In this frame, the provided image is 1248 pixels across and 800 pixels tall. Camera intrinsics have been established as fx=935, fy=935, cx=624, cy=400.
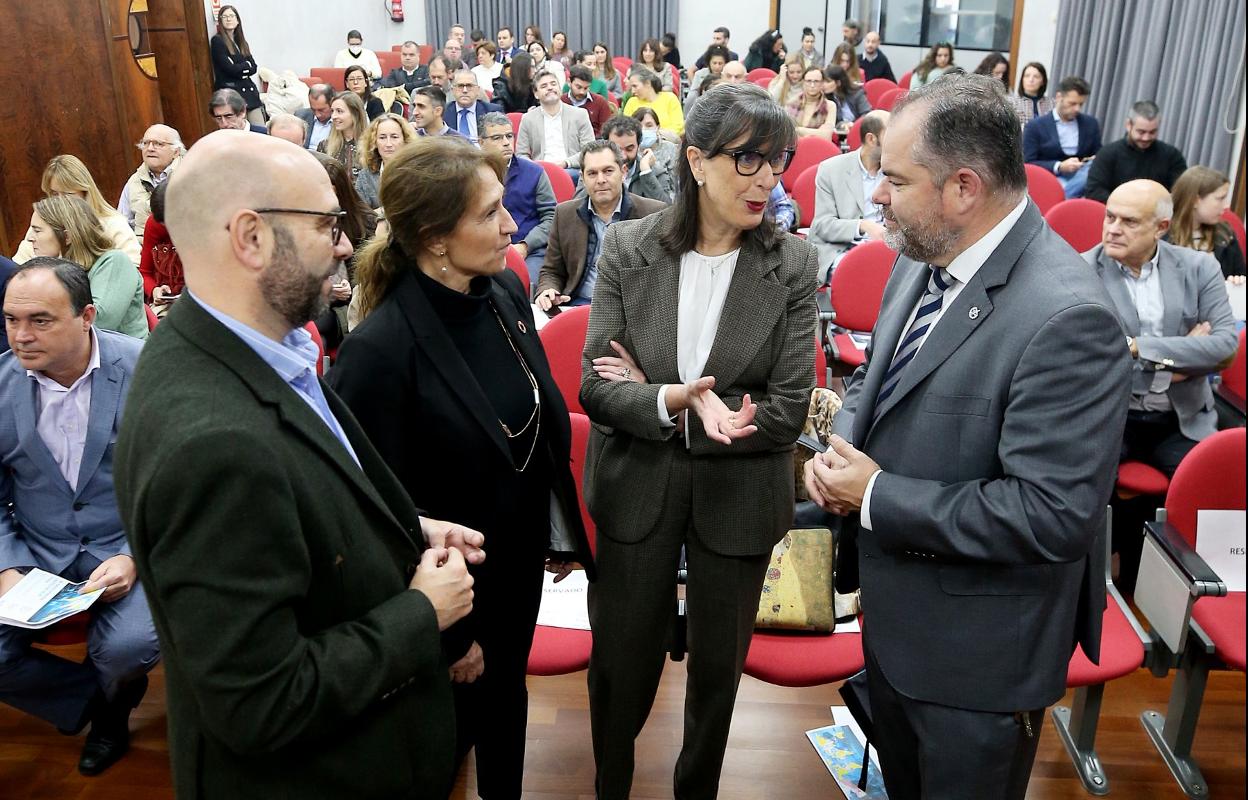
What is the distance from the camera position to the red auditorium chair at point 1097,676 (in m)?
2.30

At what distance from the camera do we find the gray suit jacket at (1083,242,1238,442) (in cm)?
330

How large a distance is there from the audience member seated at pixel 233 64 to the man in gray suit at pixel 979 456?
9548 mm

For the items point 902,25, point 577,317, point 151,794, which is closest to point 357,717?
point 151,794

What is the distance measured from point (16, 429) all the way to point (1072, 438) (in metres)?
2.62

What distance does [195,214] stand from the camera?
3.93ft

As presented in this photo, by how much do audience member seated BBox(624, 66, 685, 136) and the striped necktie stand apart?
7.27 meters

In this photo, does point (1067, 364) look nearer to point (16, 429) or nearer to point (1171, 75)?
point (16, 429)

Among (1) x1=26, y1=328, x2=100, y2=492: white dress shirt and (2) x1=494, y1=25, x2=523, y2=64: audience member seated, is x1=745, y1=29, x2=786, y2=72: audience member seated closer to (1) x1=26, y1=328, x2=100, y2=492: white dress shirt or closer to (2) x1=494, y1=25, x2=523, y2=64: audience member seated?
(2) x1=494, y1=25, x2=523, y2=64: audience member seated

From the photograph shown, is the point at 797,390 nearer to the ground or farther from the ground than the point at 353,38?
nearer to the ground

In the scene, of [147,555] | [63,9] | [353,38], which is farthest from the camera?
[353,38]

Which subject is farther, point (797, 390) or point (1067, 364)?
point (797, 390)

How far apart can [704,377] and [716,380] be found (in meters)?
0.08

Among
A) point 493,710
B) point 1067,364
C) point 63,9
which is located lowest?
point 493,710

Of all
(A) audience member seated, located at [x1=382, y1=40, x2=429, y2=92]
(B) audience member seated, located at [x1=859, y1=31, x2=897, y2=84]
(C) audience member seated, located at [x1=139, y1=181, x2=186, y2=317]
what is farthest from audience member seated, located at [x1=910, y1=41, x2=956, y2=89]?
(C) audience member seated, located at [x1=139, y1=181, x2=186, y2=317]
